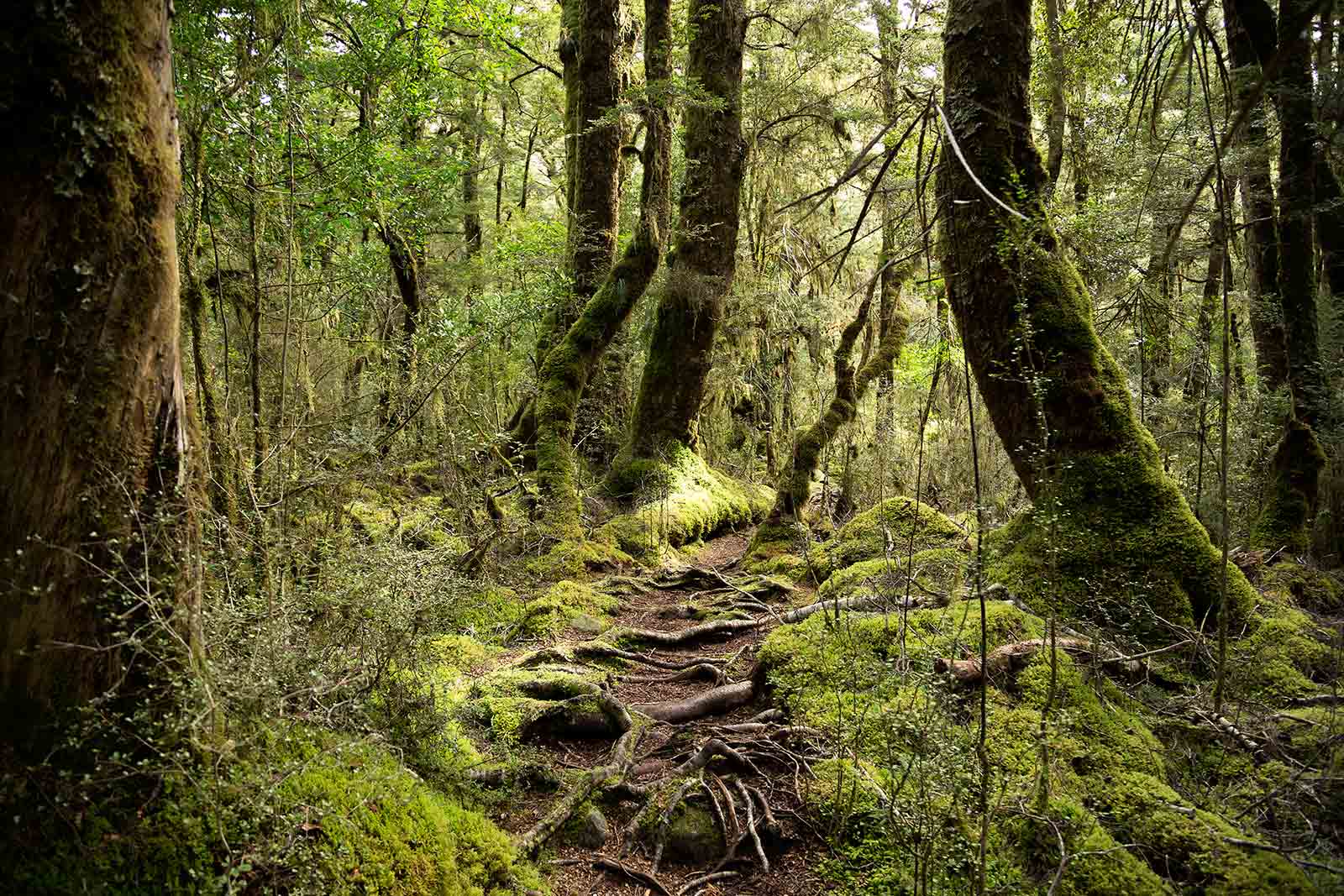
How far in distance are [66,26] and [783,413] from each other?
45.7ft

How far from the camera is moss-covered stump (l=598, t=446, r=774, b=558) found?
929cm

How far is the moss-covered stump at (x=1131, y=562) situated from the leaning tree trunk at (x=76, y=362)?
13.7ft

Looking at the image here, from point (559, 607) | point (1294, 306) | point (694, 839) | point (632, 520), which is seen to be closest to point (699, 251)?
point (632, 520)

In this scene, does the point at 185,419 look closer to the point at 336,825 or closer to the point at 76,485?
the point at 76,485

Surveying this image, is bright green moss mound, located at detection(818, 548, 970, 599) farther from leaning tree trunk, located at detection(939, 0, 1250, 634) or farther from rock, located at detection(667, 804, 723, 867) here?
rock, located at detection(667, 804, 723, 867)

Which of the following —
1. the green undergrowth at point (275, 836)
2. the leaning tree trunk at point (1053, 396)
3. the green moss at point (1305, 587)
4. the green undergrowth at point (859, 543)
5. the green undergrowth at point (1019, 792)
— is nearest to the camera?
the green undergrowth at point (275, 836)

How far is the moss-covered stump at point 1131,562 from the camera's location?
4.42 meters

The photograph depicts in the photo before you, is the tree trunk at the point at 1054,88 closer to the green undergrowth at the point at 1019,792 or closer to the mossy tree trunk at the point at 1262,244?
the mossy tree trunk at the point at 1262,244

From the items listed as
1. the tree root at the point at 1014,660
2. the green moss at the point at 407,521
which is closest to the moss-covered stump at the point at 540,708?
the green moss at the point at 407,521

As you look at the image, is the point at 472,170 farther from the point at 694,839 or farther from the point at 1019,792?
the point at 1019,792

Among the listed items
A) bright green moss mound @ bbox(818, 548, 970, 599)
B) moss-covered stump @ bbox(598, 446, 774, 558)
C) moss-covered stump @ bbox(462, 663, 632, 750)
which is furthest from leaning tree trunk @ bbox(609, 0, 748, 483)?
moss-covered stump @ bbox(462, 663, 632, 750)

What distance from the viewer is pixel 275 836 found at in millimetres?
2039

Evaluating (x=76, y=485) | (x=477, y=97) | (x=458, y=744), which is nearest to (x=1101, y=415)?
(x=458, y=744)

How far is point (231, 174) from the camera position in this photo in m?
4.12
